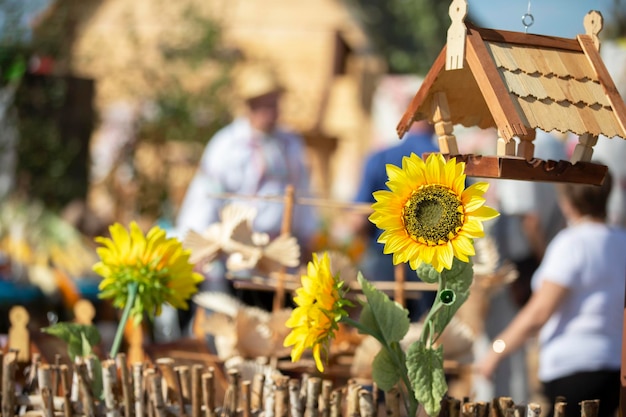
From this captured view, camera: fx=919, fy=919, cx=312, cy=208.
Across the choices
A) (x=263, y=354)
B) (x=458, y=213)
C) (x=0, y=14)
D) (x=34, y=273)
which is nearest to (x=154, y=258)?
(x=263, y=354)

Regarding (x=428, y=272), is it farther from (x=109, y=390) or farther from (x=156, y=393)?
(x=109, y=390)

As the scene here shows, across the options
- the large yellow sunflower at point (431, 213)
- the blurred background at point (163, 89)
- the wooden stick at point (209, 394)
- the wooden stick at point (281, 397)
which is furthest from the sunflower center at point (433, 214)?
the blurred background at point (163, 89)

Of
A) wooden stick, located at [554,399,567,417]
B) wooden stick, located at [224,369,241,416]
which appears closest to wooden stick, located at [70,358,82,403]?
wooden stick, located at [224,369,241,416]

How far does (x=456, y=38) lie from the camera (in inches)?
70.4

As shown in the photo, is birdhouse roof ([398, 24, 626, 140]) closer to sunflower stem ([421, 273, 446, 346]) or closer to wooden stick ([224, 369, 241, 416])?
sunflower stem ([421, 273, 446, 346])

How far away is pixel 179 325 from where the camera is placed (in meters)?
4.83

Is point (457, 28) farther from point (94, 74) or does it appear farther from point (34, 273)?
point (94, 74)

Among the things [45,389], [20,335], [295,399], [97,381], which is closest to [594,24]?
[295,399]

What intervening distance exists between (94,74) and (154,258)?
6.63 metres

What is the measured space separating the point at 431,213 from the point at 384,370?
379 millimetres

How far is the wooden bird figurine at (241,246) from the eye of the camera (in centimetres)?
273

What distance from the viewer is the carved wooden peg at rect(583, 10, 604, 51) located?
6.38 ft

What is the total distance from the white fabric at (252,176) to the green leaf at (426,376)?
2.56 m

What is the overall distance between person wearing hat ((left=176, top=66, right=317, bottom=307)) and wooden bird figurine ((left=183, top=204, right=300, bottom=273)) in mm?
1506
